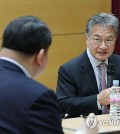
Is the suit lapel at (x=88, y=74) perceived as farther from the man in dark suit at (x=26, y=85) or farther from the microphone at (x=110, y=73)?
the man in dark suit at (x=26, y=85)

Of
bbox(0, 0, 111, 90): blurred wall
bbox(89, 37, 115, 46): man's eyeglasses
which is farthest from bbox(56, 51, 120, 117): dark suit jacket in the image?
bbox(0, 0, 111, 90): blurred wall

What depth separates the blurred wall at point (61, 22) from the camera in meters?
4.77

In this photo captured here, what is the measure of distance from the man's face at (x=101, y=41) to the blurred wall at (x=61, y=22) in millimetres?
1810

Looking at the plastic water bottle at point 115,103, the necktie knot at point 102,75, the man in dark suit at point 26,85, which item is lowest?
the plastic water bottle at point 115,103

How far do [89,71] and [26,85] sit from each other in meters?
1.52

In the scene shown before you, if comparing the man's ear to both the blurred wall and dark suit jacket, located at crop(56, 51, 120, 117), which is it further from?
the blurred wall

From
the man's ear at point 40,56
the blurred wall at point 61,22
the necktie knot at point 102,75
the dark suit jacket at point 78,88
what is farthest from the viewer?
the blurred wall at point 61,22

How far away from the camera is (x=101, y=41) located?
304cm

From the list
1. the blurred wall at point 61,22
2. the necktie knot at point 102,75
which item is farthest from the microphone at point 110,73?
the blurred wall at point 61,22

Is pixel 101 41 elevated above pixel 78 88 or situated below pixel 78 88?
above

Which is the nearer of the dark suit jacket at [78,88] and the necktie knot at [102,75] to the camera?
the dark suit jacket at [78,88]

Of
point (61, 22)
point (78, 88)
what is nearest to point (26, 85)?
point (78, 88)

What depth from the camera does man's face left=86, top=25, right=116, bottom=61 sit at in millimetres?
2997

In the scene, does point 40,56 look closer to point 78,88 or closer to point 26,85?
point 26,85
